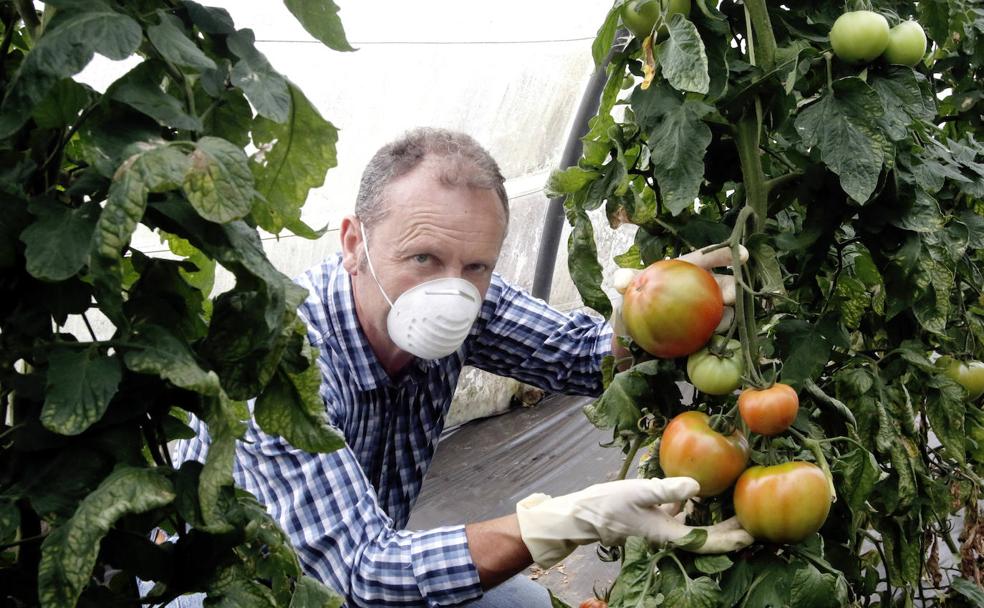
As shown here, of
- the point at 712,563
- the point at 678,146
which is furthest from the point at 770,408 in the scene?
the point at 678,146

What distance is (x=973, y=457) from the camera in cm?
154

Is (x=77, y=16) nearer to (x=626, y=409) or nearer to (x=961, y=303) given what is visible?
(x=626, y=409)

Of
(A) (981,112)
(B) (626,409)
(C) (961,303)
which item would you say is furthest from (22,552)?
(A) (981,112)

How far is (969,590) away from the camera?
1501 millimetres

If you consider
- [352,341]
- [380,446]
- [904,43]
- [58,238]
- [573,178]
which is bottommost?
[380,446]

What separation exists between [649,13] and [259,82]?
58 centimetres

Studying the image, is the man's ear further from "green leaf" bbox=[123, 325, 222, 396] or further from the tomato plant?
"green leaf" bbox=[123, 325, 222, 396]

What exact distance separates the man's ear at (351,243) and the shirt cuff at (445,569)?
21.9 inches

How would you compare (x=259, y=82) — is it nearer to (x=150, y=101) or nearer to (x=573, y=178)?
(x=150, y=101)

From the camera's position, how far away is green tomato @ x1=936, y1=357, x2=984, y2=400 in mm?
1516

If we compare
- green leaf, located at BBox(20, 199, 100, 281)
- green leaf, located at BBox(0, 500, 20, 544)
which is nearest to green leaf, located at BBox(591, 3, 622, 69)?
green leaf, located at BBox(20, 199, 100, 281)

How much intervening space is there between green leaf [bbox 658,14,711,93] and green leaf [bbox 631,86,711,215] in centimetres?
5

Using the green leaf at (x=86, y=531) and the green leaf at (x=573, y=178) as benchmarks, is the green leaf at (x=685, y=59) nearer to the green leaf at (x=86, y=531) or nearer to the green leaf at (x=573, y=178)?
the green leaf at (x=573, y=178)

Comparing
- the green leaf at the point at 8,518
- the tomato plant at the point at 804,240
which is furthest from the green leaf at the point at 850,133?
the green leaf at the point at 8,518
